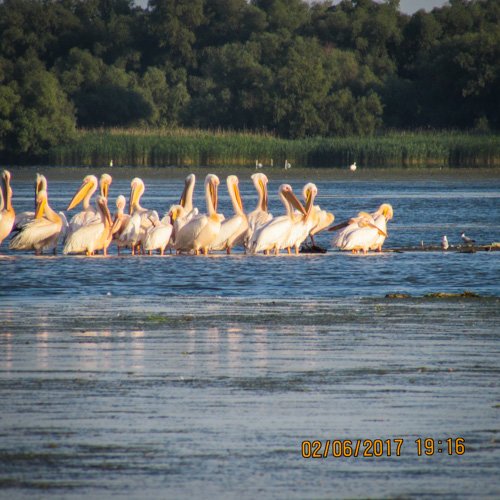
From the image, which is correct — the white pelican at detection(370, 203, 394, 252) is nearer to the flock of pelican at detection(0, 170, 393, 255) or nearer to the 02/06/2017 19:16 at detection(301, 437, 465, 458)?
the flock of pelican at detection(0, 170, 393, 255)

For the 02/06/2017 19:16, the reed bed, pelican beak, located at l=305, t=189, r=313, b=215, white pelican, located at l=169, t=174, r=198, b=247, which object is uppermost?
the 02/06/2017 19:16

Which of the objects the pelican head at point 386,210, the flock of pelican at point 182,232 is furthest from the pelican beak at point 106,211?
the pelican head at point 386,210

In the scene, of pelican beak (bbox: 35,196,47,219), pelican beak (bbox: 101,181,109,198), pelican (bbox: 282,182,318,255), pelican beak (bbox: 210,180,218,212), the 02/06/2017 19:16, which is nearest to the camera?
the 02/06/2017 19:16

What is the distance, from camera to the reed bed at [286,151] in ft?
143

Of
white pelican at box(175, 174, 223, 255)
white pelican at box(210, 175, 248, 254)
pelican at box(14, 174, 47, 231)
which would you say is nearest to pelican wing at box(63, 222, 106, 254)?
white pelican at box(175, 174, 223, 255)

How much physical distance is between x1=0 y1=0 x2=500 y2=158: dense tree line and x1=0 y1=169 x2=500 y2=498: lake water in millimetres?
37119

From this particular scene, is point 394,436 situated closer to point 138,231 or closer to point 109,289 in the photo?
point 109,289

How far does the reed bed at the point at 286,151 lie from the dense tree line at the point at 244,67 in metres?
3.11

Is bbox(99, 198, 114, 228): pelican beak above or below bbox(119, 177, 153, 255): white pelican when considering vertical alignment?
above

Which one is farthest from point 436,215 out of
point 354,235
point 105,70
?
point 105,70

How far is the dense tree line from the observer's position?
54281mm

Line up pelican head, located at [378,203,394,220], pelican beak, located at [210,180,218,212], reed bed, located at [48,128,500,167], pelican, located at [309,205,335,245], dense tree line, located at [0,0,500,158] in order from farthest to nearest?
dense tree line, located at [0,0,500,158] < reed bed, located at [48,128,500,167] < pelican beak, located at [210,180,218,212] < pelican head, located at [378,203,394,220] < pelican, located at [309,205,335,245]

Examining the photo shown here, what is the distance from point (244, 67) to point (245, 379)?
2007 inches

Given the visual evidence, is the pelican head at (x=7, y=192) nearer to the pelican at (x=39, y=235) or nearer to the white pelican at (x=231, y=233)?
the pelican at (x=39, y=235)
